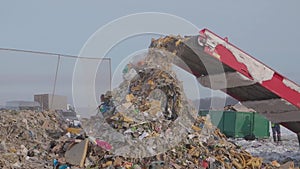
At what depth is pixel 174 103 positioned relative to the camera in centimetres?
791

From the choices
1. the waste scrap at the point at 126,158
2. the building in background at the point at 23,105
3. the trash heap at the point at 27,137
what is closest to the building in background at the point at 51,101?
the building in background at the point at 23,105

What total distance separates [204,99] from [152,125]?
1.42 meters

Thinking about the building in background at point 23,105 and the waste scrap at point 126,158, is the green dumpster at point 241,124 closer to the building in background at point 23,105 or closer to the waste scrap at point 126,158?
the building in background at point 23,105

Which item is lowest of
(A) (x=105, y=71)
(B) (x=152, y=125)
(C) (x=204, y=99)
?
(B) (x=152, y=125)

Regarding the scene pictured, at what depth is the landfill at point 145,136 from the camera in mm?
6738

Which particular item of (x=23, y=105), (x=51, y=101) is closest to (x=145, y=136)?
(x=23, y=105)

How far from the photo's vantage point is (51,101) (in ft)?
49.6

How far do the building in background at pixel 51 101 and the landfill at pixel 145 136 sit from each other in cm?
614

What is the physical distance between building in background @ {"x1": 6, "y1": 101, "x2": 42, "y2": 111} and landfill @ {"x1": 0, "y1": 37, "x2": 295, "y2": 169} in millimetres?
5665

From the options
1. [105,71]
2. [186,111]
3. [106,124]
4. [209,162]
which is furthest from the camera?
[105,71]

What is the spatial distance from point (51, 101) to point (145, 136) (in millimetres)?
8710

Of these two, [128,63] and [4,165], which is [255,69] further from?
[4,165]

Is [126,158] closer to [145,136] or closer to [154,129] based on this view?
[145,136]

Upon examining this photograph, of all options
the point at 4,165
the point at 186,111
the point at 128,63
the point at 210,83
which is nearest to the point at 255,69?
the point at 210,83
